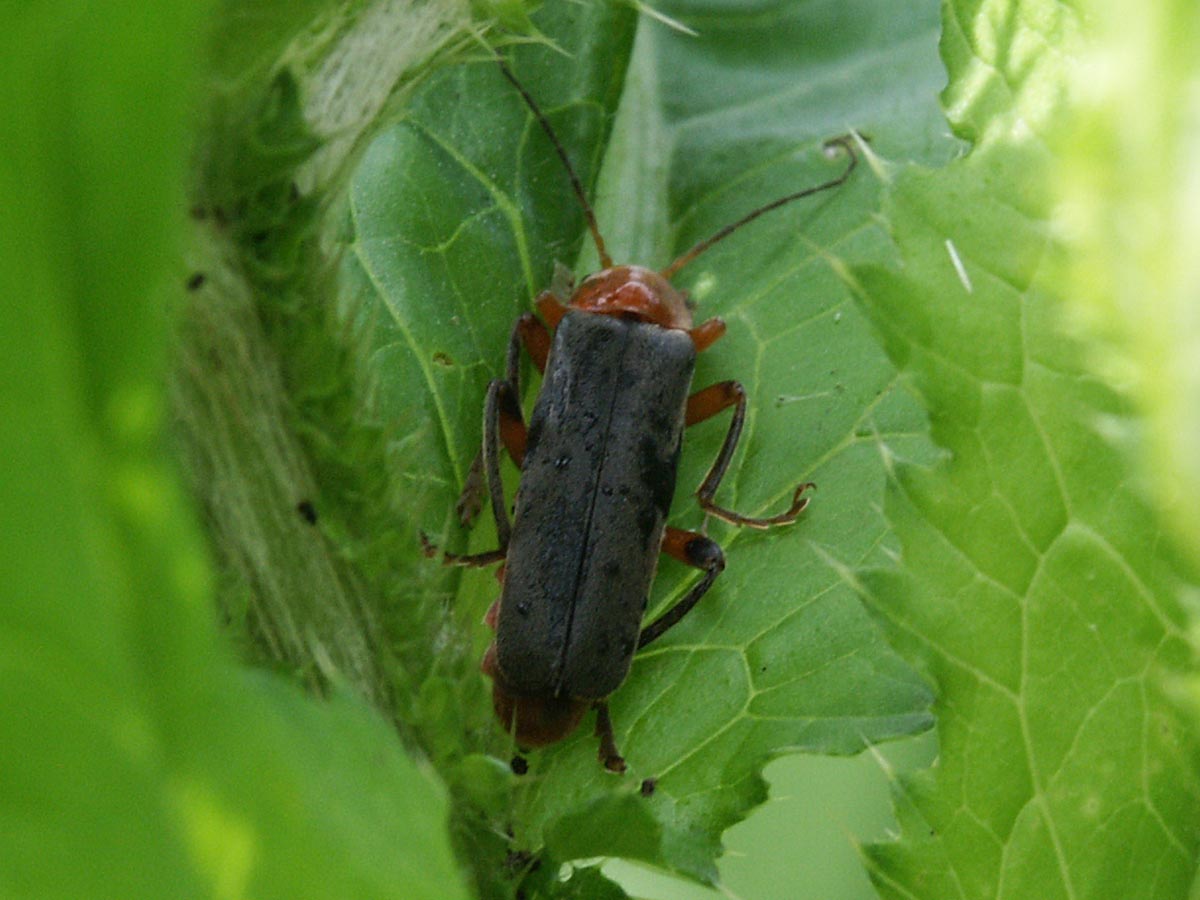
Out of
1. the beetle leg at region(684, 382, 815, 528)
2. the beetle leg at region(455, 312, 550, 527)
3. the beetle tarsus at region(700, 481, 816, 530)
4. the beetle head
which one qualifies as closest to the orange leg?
the beetle leg at region(455, 312, 550, 527)

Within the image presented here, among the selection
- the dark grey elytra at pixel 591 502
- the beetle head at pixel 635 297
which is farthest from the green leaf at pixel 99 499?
the beetle head at pixel 635 297

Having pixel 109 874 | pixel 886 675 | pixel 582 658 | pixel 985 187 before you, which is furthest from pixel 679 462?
pixel 109 874

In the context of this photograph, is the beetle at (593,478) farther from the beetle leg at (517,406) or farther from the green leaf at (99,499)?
the green leaf at (99,499)

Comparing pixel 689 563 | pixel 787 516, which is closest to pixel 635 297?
pixel 689 563

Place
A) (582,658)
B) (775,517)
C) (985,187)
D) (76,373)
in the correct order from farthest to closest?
(582,658), (775,517), (985,187), (76,373)

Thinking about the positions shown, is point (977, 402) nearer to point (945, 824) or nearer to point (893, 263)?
point (945, 824)

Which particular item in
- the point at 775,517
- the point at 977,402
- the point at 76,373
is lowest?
the point at 775,517

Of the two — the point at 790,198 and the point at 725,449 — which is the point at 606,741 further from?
the point at 790,198
